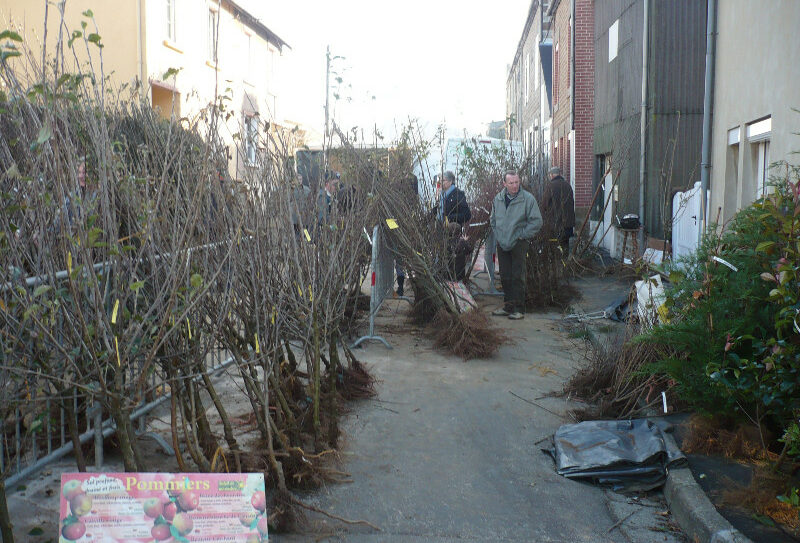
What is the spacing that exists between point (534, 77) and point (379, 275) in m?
28.1

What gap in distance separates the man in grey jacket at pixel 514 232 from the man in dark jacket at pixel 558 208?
5.15 ft

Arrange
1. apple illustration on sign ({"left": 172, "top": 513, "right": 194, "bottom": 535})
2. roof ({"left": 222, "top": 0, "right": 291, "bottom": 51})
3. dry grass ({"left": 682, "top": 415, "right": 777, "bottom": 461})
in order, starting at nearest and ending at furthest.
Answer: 1. apple illustration on sign ({"left": 172, "top": 513, "right": 194, "bottom": 535})
2. dry grass ({"left": 682, "top": 415, "right": 777, "bottom": 461})
3. roof ({"left": 222, "top": 0, "right": 291, "bottom": 51})

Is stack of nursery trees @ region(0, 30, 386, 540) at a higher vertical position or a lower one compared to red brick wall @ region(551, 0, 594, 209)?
lower

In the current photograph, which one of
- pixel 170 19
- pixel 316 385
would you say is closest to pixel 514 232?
pixel 316 385

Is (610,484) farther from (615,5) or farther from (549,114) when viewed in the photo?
(549,114)

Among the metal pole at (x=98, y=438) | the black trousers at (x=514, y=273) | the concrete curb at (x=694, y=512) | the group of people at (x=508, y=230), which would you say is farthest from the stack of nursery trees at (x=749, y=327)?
the black trousers at (x=514, y=273)

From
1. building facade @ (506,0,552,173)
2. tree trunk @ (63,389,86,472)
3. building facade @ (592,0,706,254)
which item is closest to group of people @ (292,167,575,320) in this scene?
building facade @ (592,0,706,254)

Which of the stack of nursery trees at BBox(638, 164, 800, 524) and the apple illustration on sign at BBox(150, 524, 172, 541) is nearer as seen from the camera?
the apple illustration on sign at BBox(150, 524, 172, 541)

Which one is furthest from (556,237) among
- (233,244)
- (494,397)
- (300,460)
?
(233,244)

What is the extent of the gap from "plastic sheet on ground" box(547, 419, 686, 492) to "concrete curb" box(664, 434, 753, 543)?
185mm

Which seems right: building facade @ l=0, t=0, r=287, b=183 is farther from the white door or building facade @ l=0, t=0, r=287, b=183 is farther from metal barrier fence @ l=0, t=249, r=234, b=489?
metal barrier fence @ l=0, t=249, r=234, b=489

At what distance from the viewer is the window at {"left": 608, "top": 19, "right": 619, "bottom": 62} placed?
57.6ft

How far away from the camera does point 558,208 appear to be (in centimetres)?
1270

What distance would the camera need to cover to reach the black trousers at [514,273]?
1072 centimetres
